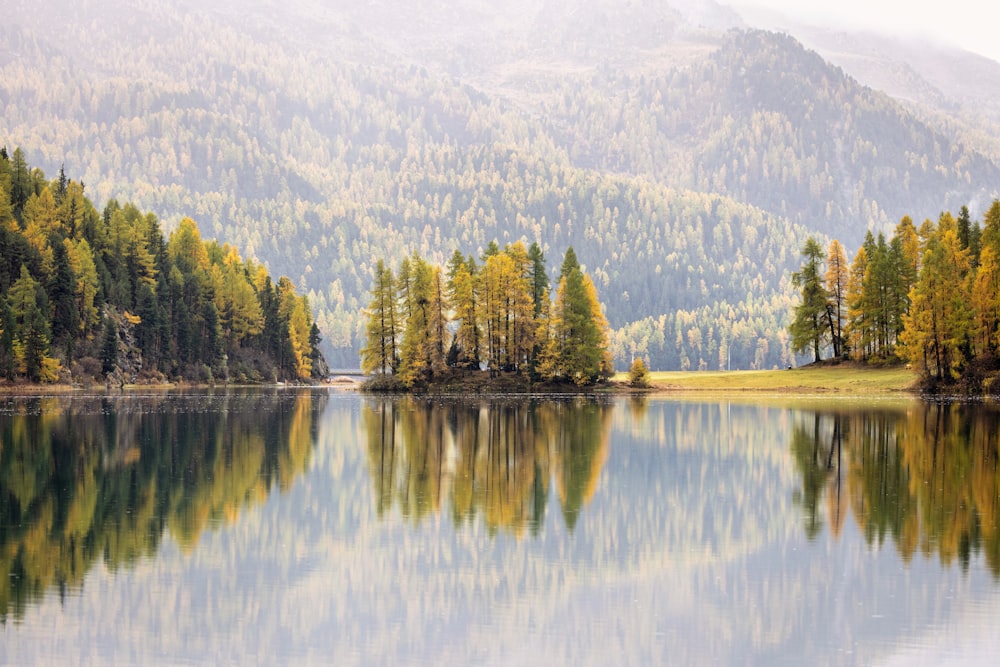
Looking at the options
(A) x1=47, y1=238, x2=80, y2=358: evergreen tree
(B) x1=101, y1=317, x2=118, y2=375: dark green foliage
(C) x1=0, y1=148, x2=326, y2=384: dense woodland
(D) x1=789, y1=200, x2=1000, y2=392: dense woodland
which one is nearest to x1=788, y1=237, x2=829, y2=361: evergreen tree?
(D) x1=789, y1=200, x2=1000, y2=392: dense woodland

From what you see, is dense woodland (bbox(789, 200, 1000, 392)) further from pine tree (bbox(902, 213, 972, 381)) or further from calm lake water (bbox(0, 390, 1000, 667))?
calm lake water (bbox(0, 390, 1000, 667))

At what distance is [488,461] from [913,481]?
14.2 meters

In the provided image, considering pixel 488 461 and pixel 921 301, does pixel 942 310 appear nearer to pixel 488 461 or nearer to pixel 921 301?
pixel 921 301

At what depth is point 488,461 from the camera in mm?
42219

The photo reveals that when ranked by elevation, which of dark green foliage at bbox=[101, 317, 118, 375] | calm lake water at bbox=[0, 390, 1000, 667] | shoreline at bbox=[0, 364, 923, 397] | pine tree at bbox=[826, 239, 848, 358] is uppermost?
pine tree at bbox=[826, 239, 848, 358]

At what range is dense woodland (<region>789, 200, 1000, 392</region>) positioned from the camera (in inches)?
3489

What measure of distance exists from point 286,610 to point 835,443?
113 ft

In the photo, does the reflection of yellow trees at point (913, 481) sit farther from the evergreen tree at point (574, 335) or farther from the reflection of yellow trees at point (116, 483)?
the evergreen tree at point (574, 335)

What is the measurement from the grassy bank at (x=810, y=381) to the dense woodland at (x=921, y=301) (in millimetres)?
2106

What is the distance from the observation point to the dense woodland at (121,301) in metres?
121

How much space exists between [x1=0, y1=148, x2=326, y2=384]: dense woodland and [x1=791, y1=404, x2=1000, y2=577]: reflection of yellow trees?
85772 mm

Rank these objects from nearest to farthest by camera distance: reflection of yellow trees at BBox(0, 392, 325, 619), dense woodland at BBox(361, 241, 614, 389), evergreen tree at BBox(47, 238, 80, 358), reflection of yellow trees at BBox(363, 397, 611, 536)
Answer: reflection of yellow trees at BBox(0, 392, 325, 619), reflection of yellow trees at BBox(363, 397, 611, 536), dense woodland at BBox(361, 241, 614, 389), evergreen tree at BBox(47, 238, 80, 358)

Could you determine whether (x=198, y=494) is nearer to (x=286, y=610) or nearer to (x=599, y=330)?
(x=286, y=610)

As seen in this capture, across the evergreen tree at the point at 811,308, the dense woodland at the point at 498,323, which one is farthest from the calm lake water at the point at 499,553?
the evergreen tree at the point at 811,308
